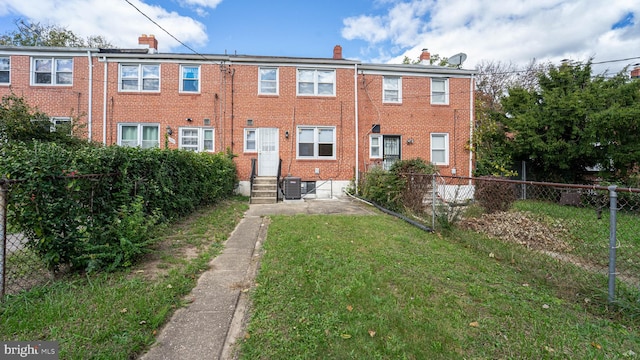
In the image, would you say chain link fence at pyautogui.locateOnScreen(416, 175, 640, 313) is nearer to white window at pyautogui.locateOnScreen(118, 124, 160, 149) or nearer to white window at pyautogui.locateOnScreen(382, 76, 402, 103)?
white window at pyautogui.locateOnScreen(382, 76, 402, 103)

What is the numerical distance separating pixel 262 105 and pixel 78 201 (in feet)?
31.2

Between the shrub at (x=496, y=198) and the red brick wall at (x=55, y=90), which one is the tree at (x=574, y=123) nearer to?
the shrub at (x=496, y=198)

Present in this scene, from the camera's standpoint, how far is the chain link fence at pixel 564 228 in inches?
116

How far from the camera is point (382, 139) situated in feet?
41.3

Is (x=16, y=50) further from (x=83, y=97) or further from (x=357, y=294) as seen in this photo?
(x=357, y=294)

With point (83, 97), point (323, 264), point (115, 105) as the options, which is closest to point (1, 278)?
point (323, 264)

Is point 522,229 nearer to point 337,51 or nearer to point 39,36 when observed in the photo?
point 337,51

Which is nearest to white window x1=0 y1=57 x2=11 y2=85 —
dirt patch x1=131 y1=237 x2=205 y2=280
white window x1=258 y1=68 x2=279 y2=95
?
white window x1=258 y1=68 x2=279 y2=95

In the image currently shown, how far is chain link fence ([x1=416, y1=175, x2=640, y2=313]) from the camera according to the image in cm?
294

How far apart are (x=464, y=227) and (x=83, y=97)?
15136 millimetres

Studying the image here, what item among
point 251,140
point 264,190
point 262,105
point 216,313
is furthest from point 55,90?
point 216,313

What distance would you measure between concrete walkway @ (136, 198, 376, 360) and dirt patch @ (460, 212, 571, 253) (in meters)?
4.44

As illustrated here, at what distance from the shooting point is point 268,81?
1204 centimetres

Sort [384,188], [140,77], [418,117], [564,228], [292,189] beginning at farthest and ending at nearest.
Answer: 1. [418,117]
2. [140,77]
3. [292,189]
4. [384,188]
5. [564,228]
